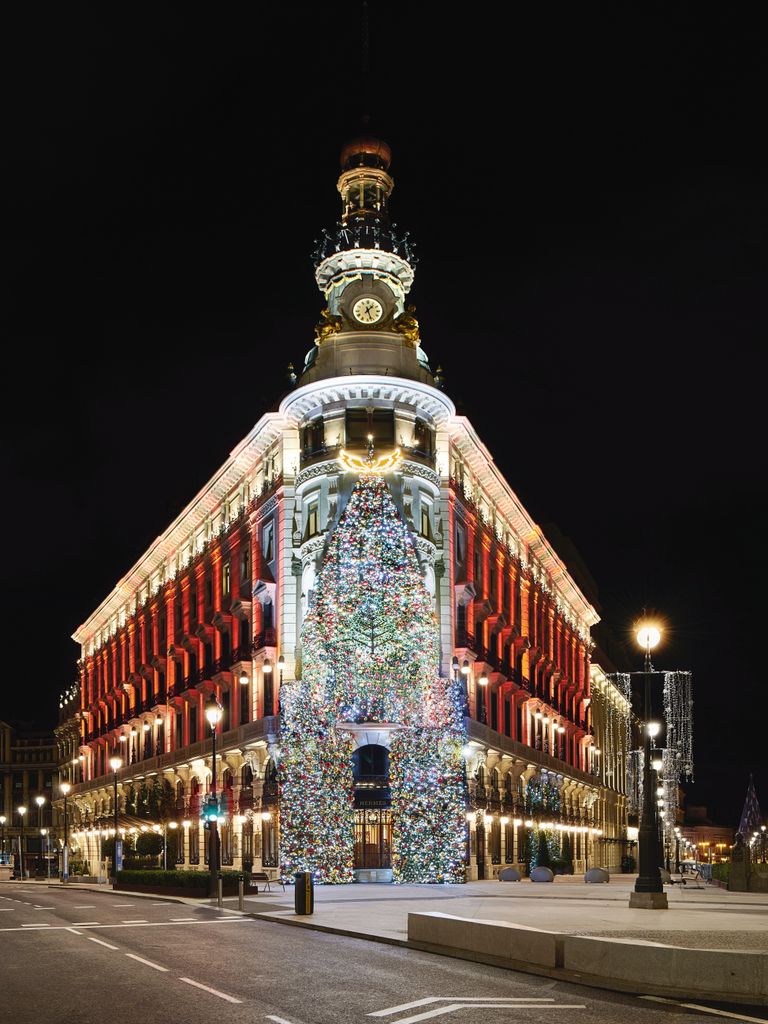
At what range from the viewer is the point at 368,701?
45.0 meters

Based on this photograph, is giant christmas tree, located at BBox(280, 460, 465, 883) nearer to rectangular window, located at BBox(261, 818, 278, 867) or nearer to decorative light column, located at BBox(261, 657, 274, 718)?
rectangular window, located at BBox(261, 818, 278, 867)

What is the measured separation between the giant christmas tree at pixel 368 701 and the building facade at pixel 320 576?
1.05 m

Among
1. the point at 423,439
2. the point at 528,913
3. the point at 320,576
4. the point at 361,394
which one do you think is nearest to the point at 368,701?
the point at 320,576

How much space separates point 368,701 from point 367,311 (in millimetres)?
18040

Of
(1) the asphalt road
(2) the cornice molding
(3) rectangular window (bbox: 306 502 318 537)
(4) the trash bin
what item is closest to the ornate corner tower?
(2) the cornice molding

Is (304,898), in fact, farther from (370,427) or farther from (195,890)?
(370,427)

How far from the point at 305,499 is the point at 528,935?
1403 inches

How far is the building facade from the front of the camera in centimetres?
4988

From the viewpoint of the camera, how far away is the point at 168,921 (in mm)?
26750

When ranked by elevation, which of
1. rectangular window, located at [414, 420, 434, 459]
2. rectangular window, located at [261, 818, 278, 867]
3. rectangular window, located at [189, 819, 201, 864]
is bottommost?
rectangular window, located at [189, 819, 201, 864]

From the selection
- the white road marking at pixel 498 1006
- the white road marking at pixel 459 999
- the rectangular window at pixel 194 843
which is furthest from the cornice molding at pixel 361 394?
the white road marking at pixel 498 1006

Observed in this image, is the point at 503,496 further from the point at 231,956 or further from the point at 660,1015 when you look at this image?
the point at 660,1015

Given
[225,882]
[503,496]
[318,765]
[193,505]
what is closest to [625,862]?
[503,496]

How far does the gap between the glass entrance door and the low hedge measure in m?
6.82
